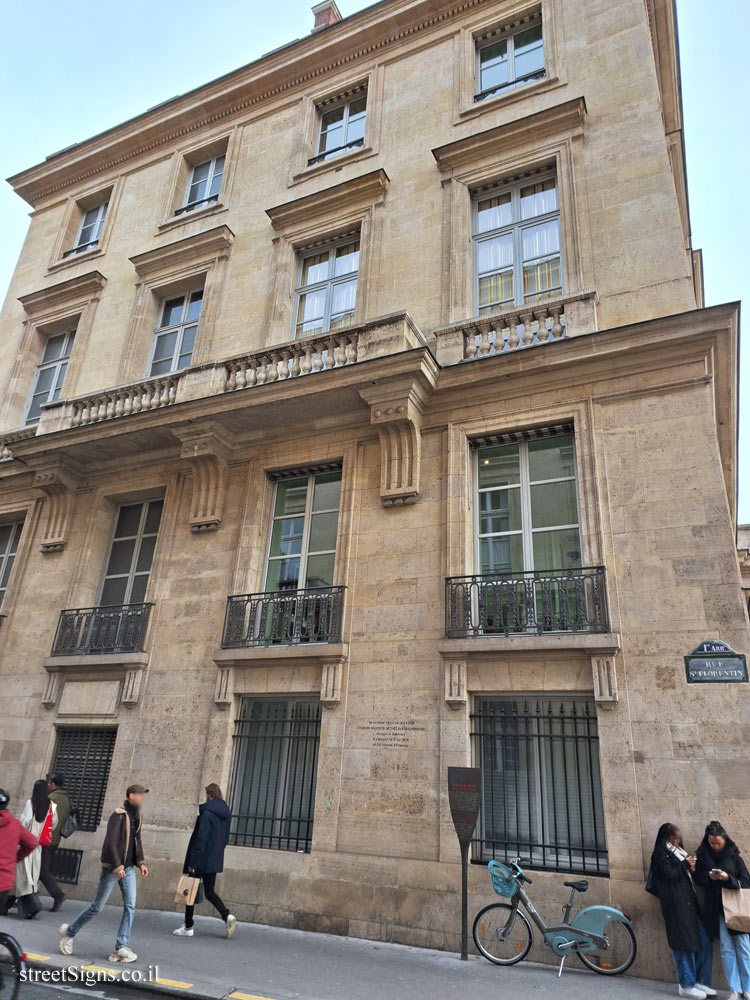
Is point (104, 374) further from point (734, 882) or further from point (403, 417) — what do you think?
point (734, 882)

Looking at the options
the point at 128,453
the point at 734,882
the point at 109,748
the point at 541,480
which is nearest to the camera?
the point at 734,882

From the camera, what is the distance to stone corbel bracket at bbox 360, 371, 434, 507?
9000mm

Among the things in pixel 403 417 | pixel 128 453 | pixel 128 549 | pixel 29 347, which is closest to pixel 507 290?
A: pixel 403 417

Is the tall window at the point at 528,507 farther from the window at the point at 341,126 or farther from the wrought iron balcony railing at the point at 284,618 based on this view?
the window at the point at 341,126

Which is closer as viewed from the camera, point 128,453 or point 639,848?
point 639,848

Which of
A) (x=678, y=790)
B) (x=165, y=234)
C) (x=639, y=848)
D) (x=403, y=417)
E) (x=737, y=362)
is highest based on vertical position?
(x=165, y=234)

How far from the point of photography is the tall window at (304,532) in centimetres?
967

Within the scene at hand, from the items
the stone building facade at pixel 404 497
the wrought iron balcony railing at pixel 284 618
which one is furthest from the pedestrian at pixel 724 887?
the wrought iron balcony railing at pixel 284 618

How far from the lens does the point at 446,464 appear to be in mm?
9062

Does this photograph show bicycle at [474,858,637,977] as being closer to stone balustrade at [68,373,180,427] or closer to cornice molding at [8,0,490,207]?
stone balustrade at [68,373,180,427]

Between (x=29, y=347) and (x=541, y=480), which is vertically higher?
(x=29, y=347)

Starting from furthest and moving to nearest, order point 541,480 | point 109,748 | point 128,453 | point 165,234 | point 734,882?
point 165,234 < point 128,453 < point 109,748 < point 541,480 < point 734,882

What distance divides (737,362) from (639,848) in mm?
6239

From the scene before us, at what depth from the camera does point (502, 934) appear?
6293mm
